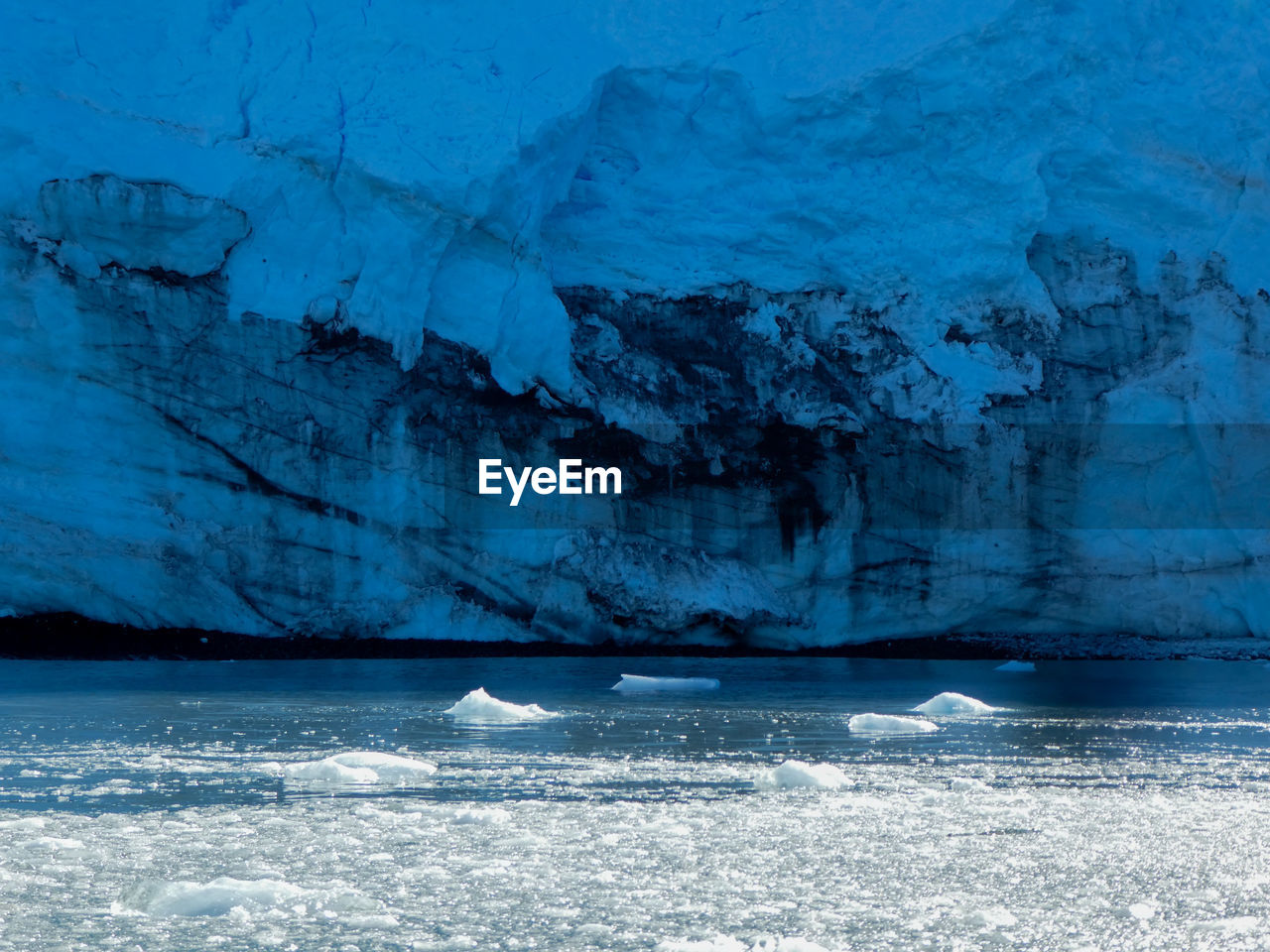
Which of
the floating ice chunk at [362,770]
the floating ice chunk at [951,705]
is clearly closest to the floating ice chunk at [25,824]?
the floating ice chunk at [362,770]

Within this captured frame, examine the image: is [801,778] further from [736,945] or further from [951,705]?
[951,705]

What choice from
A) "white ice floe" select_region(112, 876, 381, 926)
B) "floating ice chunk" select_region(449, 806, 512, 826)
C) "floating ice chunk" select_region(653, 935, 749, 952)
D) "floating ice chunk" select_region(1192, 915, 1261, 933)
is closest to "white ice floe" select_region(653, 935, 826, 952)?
"floating ice chunk" select_region(653, 935, 749, 952)

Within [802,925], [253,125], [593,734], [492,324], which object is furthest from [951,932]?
[253,125]

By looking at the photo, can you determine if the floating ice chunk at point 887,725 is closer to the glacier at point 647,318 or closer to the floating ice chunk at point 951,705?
the floating ice chunk at point 951,705

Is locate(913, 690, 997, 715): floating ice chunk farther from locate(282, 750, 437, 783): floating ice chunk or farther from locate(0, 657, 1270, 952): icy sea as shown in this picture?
locate(282, 750, 437, 783): floating ice chunk

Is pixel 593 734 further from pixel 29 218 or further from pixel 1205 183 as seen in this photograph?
pixel 1205 183

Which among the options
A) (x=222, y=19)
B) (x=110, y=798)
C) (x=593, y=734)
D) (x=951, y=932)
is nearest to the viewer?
(x=951, y=932)
